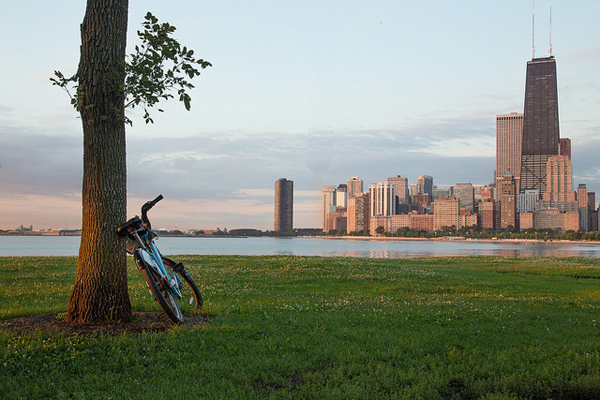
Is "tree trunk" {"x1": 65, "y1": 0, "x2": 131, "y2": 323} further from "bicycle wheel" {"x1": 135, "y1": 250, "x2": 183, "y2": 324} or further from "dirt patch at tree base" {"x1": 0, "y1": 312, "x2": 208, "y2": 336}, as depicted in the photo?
"bicycle wheel" {"x1": 135, "y1": 250, "x2": 183, "y2": 324}

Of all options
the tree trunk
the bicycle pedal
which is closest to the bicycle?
the tree trunk

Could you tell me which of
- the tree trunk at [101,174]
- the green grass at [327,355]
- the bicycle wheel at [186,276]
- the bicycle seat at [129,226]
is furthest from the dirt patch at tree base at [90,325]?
the bicycle seat at [129,226]

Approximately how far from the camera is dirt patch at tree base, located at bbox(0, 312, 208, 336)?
7.59 meters

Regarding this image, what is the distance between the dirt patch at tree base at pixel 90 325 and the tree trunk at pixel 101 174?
9.2 inches

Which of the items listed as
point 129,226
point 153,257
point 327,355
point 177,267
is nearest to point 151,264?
point 153,257

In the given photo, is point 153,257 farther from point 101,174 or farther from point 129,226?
point 101,174

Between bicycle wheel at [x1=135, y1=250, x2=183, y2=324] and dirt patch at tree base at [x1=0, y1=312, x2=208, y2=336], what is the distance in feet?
0.80

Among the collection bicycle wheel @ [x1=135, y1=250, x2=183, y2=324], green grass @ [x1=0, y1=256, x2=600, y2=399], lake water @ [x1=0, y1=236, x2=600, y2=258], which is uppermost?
bicycle wheel @ [x1=135, y1=250, x2=183, y2=324]

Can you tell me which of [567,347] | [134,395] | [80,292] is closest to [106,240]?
[80,292]

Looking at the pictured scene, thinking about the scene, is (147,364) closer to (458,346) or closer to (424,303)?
(458,346)

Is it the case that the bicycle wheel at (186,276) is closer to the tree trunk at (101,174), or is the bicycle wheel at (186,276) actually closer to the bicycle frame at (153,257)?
the bicycle frame at (153,257)

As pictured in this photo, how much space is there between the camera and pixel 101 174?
8352mm

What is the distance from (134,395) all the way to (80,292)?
359 cm

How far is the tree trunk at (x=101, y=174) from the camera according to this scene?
821 cm
